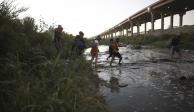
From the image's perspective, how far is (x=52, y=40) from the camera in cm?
1412

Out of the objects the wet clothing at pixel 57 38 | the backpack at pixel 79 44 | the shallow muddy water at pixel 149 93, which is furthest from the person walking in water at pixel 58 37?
the shallow muddy water at pixel 149 93

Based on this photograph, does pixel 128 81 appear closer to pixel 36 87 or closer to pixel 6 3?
pixel 6 3

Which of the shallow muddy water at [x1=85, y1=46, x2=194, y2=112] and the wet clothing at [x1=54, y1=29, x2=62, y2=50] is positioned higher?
the wet clothing at [x1=54, y1=29, x2=62, y2=50]

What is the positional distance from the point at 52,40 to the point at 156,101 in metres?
8.05

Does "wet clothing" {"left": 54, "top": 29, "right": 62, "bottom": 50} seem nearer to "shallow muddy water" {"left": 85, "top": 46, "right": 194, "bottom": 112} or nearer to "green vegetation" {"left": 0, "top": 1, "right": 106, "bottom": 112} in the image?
"shallow muddy water" {"left": 85, "top": 46, "right": 194, "bottom": 112}

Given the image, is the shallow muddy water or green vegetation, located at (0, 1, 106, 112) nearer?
green vegetation, located at (0, 1, 106, 112)

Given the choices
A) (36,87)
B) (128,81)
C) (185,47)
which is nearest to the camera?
(36,87)

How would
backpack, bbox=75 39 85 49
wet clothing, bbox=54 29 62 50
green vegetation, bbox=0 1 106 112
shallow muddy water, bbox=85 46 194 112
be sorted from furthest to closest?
1. backpack, bbox=75 39 85 49
2. wet clothing, bbox=54 29 62 50
3. shallow muddy water, bbox=85 46 194 112
4. green vegetation, bbox=0 1 106 112

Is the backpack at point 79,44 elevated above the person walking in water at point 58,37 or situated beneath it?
situated beneath

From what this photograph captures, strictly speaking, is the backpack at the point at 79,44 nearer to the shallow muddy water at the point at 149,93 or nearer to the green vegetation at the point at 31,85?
the shallow muddy water at the point at 149,93

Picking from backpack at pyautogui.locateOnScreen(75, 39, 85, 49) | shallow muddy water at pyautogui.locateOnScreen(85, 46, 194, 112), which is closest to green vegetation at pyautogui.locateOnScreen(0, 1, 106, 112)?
shallow muddy water at pyautogui.locateOnScreen(85, 46, 194, 112)

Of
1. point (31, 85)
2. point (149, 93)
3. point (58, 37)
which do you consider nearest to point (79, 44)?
point (58, 37)

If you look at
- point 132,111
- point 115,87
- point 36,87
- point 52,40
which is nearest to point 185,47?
point 52,40

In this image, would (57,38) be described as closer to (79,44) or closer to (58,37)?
(58,37)
